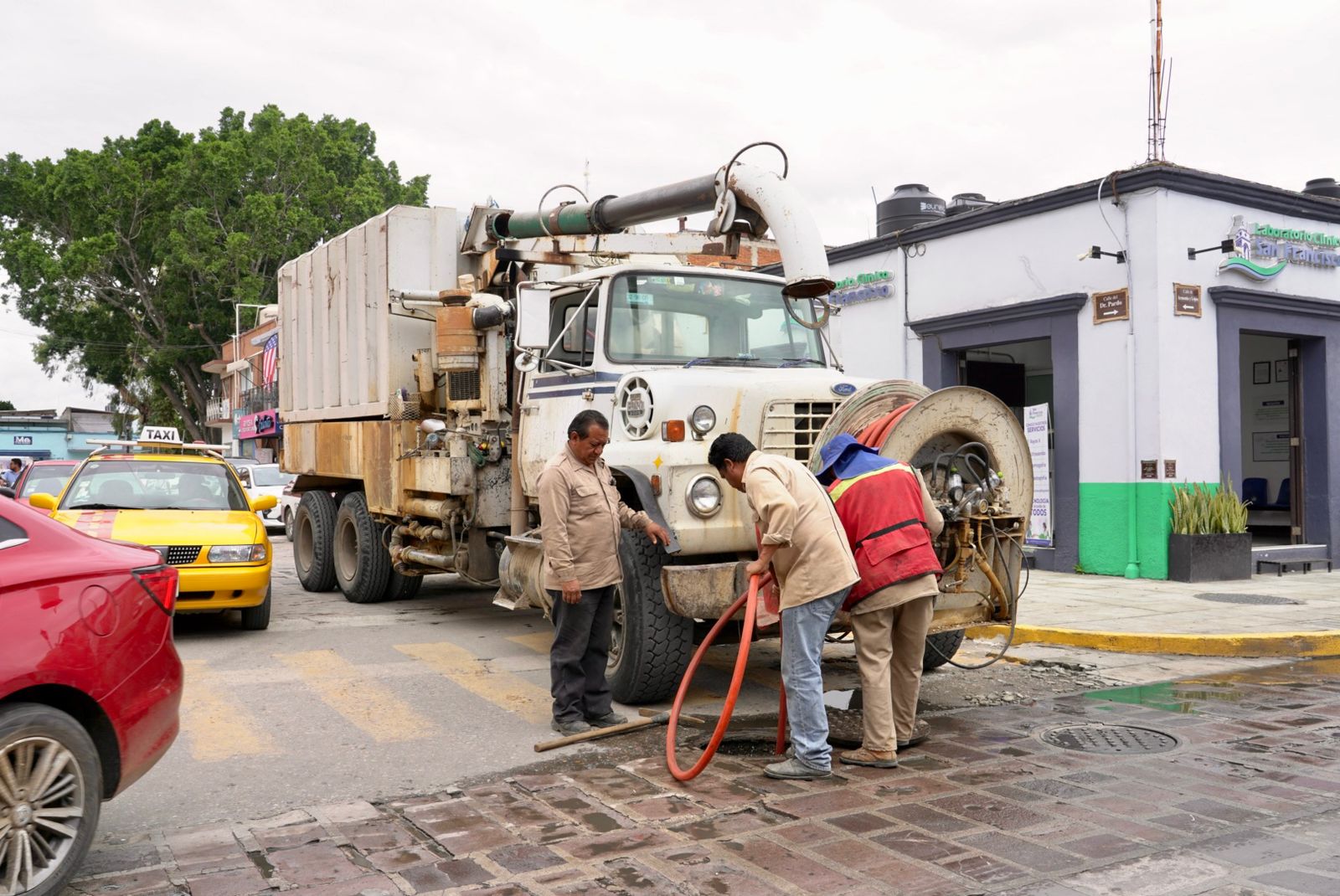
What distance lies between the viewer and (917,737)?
5914 mm

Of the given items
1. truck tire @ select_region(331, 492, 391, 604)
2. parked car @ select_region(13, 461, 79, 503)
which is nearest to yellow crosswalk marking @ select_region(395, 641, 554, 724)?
truck tire @ select_region(331, 492, 391, 604)

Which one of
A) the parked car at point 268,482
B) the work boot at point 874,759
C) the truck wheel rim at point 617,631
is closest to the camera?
the work boot at point 874,759

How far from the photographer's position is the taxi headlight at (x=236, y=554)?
927 cm

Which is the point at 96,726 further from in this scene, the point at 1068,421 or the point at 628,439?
the point at 1068,421

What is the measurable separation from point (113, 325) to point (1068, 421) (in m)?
31.5

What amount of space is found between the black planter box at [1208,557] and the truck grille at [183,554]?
1014 cm

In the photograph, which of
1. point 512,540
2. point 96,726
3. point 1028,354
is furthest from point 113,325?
point 96,726

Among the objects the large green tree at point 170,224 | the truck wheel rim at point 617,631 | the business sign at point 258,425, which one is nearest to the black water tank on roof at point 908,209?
the truck wheel rim at point 617,631

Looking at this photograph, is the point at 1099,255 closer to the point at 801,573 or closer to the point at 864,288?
the point at 864,288

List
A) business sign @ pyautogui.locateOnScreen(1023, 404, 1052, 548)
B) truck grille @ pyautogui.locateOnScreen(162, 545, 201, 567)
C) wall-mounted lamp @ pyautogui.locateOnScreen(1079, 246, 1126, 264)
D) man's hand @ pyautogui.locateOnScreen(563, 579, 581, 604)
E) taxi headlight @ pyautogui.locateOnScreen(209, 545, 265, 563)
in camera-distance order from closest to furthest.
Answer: man's hand @ pyautogui.locateOnScreen(563, 579, 581, 604) < truck grille @ pyautogui.locateOnScreen(162, 545, 201, 567) < taxi headlight @ pyautogui.locateOnScreen(209, 545, 265, 563) < wall-mounted lamp @ pyautogui.locateOnScreen(1079, 246, 1126, 264) < business sign @ pyautogui.locateOnScreen(1023, 404, 1052, 548)

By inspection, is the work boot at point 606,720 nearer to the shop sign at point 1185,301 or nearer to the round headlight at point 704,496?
the round headlight at point 704,496

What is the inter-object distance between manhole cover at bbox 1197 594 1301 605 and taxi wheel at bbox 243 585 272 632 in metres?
8.93

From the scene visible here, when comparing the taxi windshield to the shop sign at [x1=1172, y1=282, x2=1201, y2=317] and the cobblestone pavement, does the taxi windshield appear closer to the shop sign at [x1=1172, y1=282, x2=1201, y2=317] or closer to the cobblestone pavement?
the cobblestone pavement

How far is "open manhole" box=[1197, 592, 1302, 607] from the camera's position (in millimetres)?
11180
